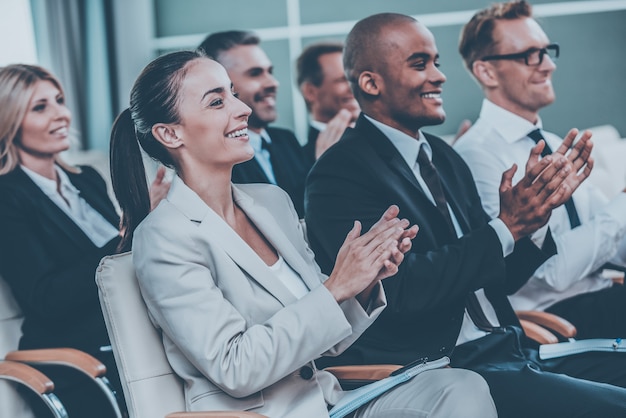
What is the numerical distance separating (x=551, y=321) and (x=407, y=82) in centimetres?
82

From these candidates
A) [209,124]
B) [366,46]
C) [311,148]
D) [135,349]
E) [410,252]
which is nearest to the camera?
[135,349]

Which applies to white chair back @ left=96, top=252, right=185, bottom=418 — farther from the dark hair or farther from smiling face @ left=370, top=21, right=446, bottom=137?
smiling face @ left=370, top=21, right=446, bottom=137

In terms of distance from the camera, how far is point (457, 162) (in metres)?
2.48

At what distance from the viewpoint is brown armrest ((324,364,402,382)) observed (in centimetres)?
191

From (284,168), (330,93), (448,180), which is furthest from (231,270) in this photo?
(330,93)

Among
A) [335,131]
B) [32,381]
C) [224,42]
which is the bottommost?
[32,381]

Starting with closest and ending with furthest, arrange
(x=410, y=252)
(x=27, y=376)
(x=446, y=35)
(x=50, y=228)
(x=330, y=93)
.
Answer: (x=410, y=252) → (x=27, y=376) → (x=50, y=228) → (x=330, y=93) → (x=446, y=35)

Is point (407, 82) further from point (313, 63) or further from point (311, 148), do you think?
point (313, 63)

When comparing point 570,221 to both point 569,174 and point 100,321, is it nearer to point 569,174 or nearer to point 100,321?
point 569,174

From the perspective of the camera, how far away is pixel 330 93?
4.15 metres

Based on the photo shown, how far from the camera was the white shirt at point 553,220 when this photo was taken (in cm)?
255

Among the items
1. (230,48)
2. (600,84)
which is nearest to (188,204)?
(230,48)

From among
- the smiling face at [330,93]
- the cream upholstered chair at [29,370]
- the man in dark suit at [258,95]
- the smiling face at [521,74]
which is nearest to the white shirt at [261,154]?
the man in dark suit at [258,95]

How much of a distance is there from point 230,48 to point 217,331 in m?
2.22
